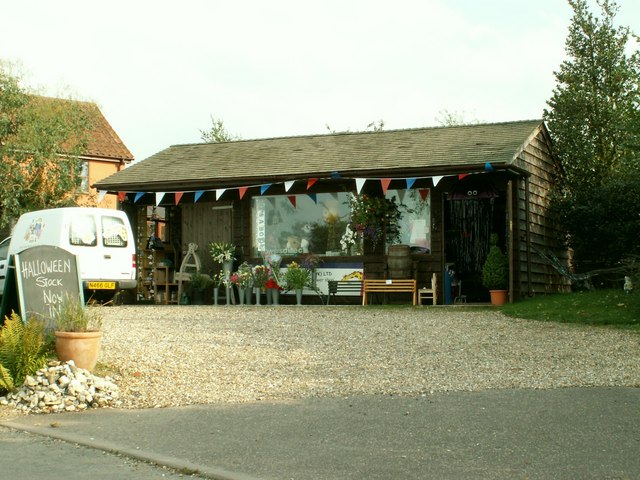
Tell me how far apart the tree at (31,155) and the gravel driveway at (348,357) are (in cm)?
1613

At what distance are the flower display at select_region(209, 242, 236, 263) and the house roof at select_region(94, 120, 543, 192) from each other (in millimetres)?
1485

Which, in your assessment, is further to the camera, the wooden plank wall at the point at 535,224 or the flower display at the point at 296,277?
the flower display at the point at 296,277

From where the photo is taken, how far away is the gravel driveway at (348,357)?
848cm

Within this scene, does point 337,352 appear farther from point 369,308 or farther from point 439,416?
point 369,308

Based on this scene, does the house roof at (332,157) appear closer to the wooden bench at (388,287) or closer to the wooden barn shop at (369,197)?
the wooden barn shop at (369,197)

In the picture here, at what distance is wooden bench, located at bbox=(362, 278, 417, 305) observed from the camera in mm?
18469

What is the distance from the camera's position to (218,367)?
9680mm

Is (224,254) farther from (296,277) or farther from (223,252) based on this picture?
(296,277)

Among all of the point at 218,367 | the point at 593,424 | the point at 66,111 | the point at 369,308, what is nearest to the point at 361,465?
the point at 593,424

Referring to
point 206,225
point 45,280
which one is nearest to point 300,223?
point 206,225

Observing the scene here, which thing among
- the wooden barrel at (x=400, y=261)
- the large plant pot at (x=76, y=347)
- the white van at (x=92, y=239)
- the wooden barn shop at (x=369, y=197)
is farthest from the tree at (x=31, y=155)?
the large plant pot at (x=76, y=347)

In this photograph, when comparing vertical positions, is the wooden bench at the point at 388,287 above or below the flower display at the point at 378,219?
below

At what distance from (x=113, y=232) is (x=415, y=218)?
670cm

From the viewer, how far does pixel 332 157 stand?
20562 millimetres
